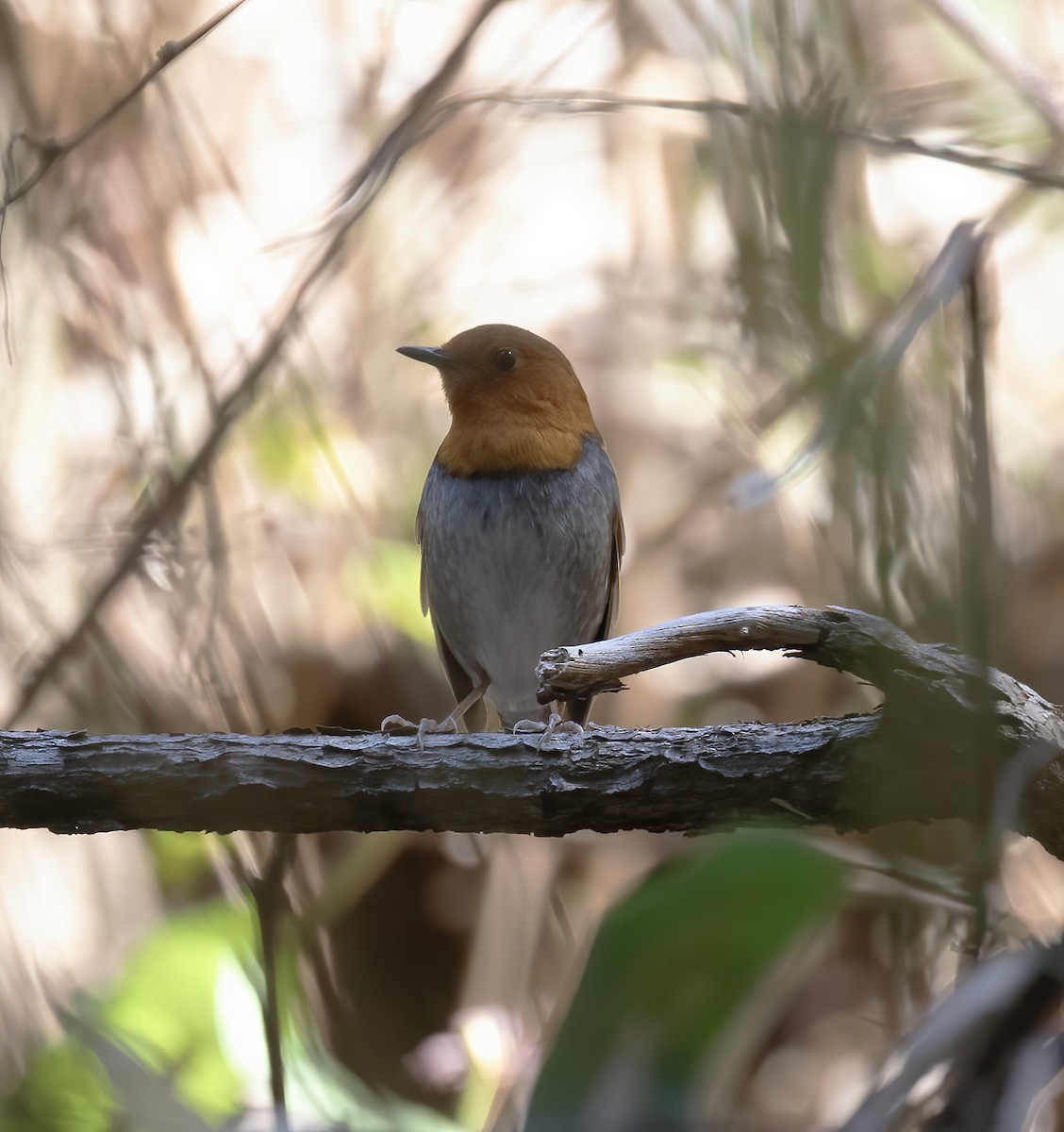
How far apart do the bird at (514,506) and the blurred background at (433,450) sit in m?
0.35

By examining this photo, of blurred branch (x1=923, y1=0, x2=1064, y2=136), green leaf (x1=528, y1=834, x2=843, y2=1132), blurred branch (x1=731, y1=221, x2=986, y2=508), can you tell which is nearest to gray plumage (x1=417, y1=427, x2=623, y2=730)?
blurred branch (x1=923, y1=0, x2=1064, y2=136)

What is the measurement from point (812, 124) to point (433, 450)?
4.00 m

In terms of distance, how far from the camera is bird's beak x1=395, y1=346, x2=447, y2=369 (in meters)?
3.59

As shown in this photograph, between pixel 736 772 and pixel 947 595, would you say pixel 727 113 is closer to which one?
pixel 947 595

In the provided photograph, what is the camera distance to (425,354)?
3613 mm

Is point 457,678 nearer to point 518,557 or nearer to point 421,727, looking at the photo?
point 518,557

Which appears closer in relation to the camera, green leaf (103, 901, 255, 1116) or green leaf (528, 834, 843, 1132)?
green leaf (528, 834, 843, 1132)

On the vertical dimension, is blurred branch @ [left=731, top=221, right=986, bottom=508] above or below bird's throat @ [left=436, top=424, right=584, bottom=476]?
above

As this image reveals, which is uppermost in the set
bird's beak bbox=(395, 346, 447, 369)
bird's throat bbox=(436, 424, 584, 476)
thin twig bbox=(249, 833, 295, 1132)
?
bird's beak bbox=(395, 346, 447, 369)

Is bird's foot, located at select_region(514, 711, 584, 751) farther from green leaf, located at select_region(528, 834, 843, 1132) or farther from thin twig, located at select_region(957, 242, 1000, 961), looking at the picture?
thin twig, located at select_region(957, 242, 1000, 961)

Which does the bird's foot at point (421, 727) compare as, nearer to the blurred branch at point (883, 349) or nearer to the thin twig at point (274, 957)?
the thin twig at point (274, 957)

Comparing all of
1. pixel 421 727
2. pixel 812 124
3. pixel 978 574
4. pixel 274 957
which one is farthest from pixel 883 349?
pixel 421 727

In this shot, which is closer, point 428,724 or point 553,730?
point 553,730

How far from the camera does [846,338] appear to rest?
4.05 feet
